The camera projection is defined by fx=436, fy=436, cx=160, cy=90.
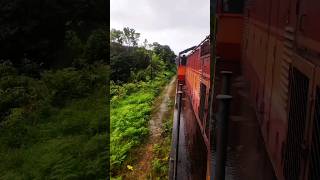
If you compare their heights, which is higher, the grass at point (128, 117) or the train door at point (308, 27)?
the train door at point (308, 27)

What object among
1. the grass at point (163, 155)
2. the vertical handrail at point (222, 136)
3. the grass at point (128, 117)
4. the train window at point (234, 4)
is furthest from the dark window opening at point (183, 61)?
the vertical handrail at point (222, 136)

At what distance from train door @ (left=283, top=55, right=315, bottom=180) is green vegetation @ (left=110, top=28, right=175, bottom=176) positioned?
5558 mm

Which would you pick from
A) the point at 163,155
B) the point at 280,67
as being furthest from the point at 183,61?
the point at 280,67

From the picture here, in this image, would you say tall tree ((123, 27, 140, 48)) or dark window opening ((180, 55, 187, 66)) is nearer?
dark window opening ((180, 55, 187, 66))

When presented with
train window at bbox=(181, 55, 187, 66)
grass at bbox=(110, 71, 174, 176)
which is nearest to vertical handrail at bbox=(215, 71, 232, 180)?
grass at bbox=(110, 71, 174, 176)

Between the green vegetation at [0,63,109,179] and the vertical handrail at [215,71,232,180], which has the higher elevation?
the vertical handrail at [215,71,232,180]

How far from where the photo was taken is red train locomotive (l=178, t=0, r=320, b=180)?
1.07 meters

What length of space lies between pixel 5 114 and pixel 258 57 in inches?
543

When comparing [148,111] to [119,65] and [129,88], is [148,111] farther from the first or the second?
[119,65]

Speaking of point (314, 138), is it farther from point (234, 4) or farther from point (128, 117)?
point (128, 117)

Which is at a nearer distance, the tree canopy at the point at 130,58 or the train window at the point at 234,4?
the train window at the point at 234,4

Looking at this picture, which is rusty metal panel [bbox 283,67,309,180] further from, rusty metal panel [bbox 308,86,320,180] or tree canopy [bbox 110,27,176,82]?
Result: tree canopy [bbox 110,27,176,82]

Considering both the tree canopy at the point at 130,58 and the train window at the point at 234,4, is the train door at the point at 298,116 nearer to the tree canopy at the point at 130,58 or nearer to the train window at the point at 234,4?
the train window at the point at 234,4

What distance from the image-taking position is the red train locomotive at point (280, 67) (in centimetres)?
107
